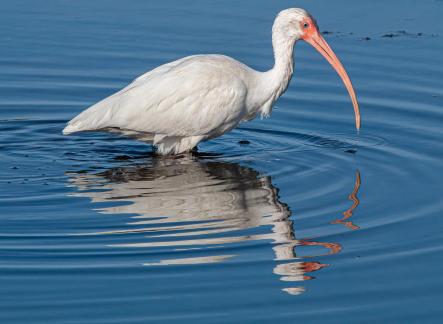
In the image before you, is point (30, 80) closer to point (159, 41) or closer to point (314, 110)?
point (159, 41)

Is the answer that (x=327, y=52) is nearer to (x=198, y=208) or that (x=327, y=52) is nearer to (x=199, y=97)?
(x=199, y=97)

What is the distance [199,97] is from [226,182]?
109 cm

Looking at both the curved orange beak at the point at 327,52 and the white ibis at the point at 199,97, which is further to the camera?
the curved orange beak at the point at 327,52

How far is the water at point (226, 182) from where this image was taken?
30.1 ft

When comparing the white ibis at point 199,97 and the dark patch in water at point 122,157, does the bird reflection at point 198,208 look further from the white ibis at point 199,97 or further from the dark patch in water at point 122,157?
the white ibis at point 199,97

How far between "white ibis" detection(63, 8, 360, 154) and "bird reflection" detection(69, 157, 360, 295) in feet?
1.45

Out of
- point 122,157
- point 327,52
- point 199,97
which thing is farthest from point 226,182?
point 327,52

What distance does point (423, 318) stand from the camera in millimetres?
8797

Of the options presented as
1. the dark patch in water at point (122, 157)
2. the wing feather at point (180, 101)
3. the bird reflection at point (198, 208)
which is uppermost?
the wing feather at point (180, 101)

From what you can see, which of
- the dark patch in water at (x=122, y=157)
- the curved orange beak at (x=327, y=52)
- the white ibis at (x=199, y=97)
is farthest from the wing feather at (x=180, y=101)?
the curved orange beak at (x=327, y=52)

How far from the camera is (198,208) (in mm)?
11438

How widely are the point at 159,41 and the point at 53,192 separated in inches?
218

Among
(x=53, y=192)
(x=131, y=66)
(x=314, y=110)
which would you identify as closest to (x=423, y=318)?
(x=53, y=192)

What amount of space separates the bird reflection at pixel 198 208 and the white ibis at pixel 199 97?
0.44m
